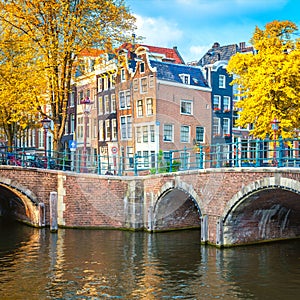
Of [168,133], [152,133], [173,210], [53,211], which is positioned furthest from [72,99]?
[173,210]

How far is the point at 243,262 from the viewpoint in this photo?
16484mm

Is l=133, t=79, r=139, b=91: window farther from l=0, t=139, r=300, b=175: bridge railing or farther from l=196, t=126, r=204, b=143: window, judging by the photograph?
l=196, t=126, r=204, b=143: window

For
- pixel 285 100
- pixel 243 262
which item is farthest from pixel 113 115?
pixel 243 262

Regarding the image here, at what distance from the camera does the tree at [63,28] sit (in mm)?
23016

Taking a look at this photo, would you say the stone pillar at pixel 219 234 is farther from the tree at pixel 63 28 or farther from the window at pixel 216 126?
the window at pixel 216 126

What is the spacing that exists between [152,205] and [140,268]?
7.40m

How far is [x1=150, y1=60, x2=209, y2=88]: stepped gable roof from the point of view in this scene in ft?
125

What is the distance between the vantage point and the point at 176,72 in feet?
129

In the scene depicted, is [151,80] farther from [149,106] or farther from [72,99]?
[72,99]

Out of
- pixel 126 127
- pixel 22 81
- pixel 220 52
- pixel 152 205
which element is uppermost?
pixel 220 52

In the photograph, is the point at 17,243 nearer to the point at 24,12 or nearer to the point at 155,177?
the point at 155,177

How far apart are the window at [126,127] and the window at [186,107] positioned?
404cm

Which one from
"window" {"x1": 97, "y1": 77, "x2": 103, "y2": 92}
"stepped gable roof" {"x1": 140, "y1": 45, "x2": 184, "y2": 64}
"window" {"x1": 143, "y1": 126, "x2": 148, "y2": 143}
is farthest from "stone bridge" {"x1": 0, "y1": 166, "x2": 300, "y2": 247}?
"stepped gable roof" {"x1": 140, "y1": 45, "x2": 184, "y2": 64}

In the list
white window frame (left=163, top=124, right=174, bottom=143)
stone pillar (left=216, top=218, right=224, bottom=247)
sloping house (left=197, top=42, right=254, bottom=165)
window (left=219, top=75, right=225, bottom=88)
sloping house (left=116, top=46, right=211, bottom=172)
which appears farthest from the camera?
window (left=219, top=75, right=225, bottom=88)
